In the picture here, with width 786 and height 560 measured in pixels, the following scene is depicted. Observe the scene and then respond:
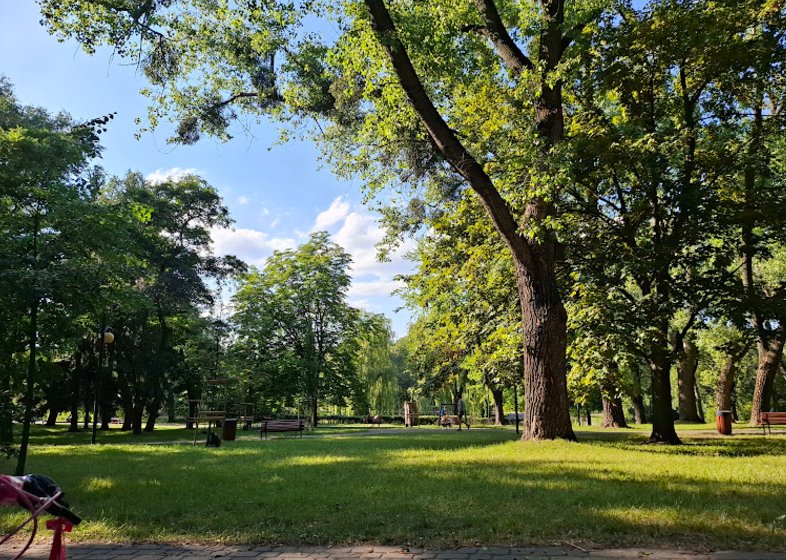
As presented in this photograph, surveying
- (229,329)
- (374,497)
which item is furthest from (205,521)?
(229,329)

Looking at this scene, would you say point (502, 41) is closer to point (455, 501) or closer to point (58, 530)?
point (455, 501)

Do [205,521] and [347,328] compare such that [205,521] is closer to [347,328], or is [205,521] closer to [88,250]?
[88,250]

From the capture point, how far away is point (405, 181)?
17.8 metres

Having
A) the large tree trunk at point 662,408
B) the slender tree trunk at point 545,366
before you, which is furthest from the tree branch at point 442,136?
the large tree trunk at point 662,408

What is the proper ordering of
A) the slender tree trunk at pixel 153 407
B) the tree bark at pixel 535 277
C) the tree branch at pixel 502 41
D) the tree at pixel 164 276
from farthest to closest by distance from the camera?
the slender tree trunk at pixel 153 407
the tree at pixel 164 276
the tree branch at pixel 502 41
the tree bark at pixel 535 277

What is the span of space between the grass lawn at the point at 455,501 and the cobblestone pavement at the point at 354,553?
0.60 ft

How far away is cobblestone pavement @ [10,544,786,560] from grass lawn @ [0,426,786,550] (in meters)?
0.18

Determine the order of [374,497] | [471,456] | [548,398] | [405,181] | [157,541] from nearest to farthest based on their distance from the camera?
[157,541] < [374,497] < [471,456] < [548,398] < [405,181]

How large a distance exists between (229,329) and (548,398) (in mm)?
27015

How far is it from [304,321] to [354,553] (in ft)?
97.6

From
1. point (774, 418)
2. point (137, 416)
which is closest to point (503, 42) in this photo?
point (774, 418)

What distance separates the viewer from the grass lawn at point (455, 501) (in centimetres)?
482

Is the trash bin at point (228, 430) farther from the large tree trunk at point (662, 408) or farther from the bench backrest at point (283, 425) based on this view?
Result: the large tree trunk at point (662, 408)

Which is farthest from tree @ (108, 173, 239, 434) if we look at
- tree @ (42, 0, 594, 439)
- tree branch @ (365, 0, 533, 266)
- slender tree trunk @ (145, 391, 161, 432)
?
tree branch @ (365, 0, 533, 266)
